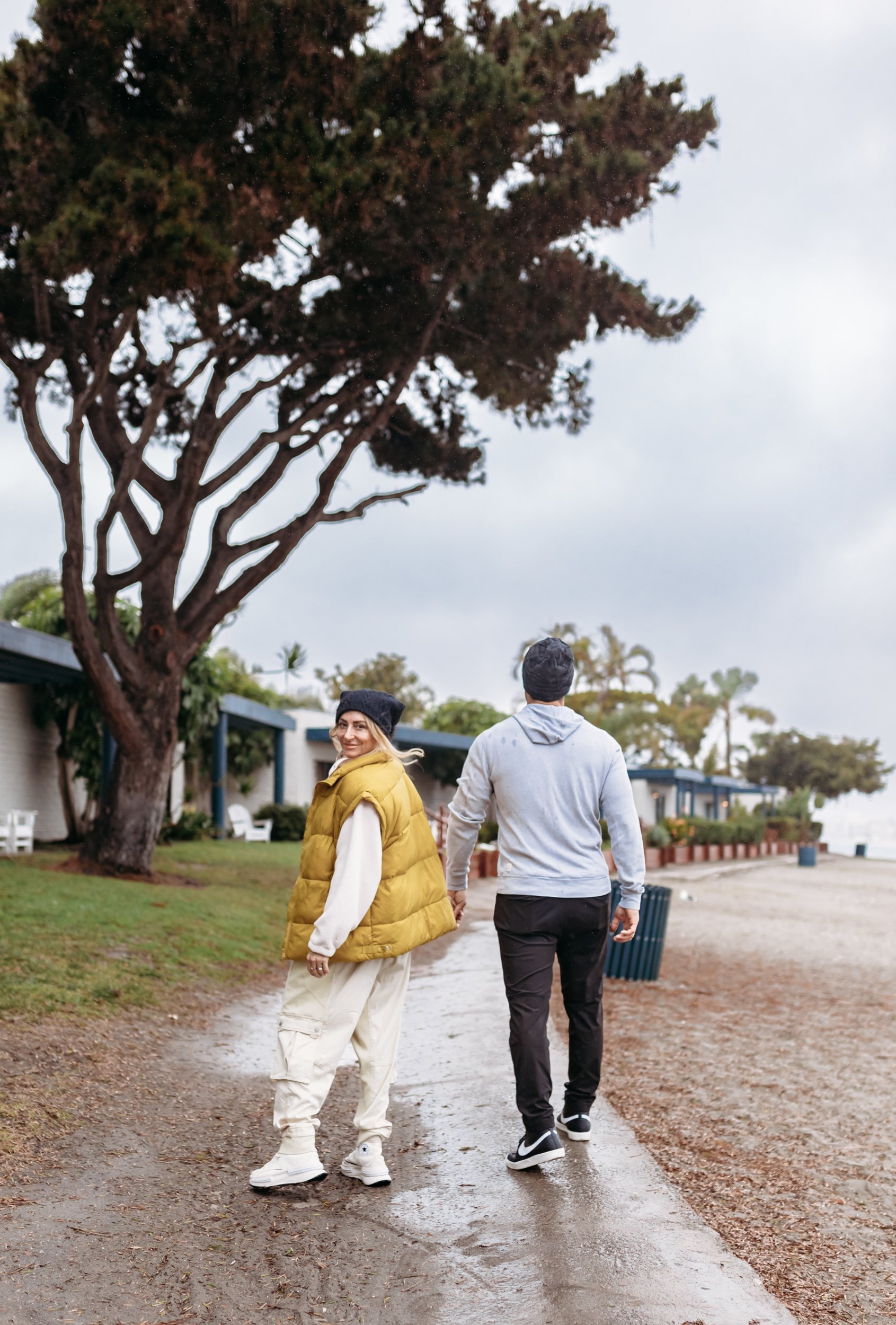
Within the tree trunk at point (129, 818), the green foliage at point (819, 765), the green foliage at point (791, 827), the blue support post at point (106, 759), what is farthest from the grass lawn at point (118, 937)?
the green foliage at point (819, 765)

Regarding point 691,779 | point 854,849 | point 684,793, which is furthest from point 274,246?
point 854,849

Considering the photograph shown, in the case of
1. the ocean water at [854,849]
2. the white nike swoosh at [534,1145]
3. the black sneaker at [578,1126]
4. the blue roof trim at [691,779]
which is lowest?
the ocean water at [854,849]

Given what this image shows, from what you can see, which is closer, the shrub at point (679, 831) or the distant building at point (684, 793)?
the shrub at point (679, 831)

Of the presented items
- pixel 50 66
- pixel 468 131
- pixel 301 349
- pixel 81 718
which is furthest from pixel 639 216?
pixel 81 718

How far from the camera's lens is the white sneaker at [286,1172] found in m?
4.02

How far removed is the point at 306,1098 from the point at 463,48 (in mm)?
11198

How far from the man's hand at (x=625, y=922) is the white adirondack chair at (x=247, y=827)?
64.4 ft

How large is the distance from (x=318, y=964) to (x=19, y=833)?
13.3m

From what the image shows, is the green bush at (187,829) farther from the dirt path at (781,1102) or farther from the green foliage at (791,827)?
the green foliage at (791,827)

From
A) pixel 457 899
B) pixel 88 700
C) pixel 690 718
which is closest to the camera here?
pixel 457 899

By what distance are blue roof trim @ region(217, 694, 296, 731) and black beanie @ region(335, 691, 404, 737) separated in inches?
665

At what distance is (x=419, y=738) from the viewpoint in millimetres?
31906

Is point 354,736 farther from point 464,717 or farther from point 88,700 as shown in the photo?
point 464,717

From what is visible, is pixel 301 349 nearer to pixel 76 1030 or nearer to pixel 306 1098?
pixel 76 1030
